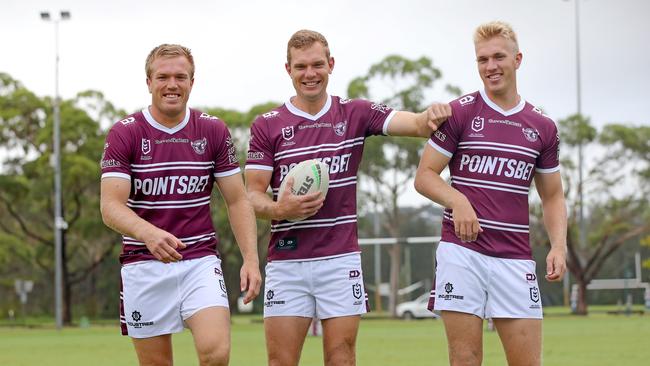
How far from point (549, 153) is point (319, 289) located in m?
1.99

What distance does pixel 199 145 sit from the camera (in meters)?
8.28

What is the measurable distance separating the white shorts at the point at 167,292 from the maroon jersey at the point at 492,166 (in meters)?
1.73

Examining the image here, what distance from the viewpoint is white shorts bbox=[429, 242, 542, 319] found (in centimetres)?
804

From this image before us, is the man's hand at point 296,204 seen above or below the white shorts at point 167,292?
above

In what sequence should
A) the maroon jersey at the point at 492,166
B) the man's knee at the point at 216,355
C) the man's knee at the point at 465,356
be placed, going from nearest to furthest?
the man's knee at the point at 216,355 → the man's knee at the point at 465,356 → the maroon jersey at the point at 492,166

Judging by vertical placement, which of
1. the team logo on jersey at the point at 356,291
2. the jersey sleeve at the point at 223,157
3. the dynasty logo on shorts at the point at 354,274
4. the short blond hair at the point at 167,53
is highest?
the short blond hair at the point at 167,53

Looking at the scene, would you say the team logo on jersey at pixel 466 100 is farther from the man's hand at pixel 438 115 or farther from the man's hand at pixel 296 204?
the man's hand at pixel 296 204

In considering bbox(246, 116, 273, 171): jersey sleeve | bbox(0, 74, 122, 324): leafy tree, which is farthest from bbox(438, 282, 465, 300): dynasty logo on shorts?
bbox(0, 74, 122, 324): leafy tree

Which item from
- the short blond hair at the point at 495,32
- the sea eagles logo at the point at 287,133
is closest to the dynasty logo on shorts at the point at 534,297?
the short blond hair at the point at 495,32

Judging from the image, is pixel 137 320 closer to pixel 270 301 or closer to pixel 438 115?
pixel 270 301

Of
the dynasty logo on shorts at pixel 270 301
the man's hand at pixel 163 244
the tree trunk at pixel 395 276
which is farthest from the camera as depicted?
the tree trunk at pixel 395 276

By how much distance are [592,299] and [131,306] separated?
2637 inches

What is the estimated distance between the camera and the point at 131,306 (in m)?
8.27

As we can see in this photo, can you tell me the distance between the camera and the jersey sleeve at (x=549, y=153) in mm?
8375
